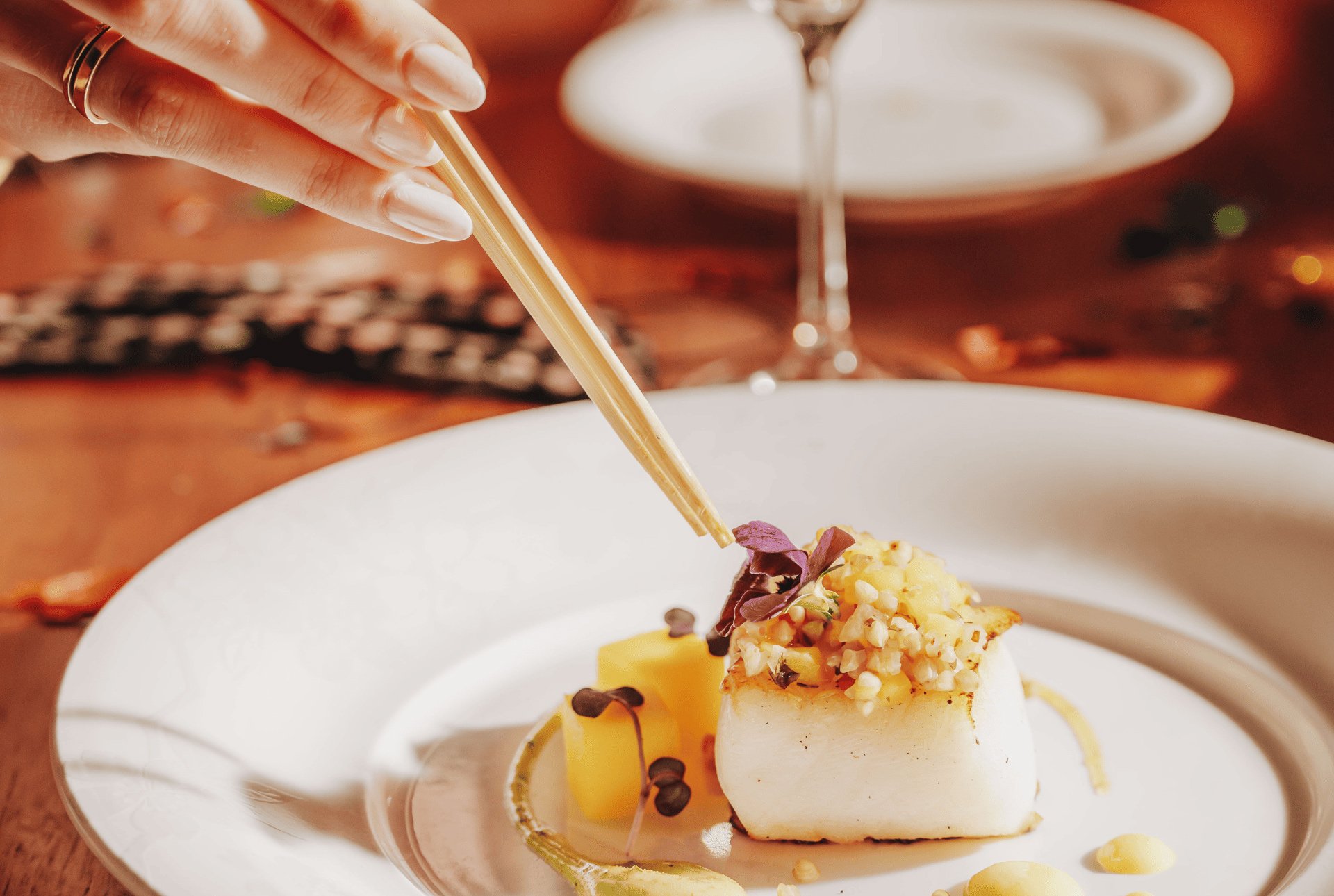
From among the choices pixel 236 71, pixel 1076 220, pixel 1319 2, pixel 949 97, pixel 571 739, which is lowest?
pixel 571 739

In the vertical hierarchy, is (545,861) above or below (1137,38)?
below

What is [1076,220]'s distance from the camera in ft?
7.77

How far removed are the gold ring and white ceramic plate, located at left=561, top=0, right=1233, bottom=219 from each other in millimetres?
1129

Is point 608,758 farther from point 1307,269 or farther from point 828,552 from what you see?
point 1307,269

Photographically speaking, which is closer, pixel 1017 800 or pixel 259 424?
pixel 1017 800

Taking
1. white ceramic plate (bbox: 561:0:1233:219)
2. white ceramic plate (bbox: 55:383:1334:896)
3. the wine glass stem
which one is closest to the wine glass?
the wine glass stem

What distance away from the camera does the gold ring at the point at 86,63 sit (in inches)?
44.1

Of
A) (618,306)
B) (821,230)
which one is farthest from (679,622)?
(618,306)

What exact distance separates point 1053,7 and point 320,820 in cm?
261

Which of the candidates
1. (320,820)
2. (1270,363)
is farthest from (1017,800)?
(1270,363)

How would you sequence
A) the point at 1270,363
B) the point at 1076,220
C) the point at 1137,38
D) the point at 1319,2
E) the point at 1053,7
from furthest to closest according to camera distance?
the point at 1319,2, the point at 1053,7, the point at 1137,38, the point at 1076,220, the point at 1270,363

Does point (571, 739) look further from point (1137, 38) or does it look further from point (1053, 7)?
point (1053, 7)

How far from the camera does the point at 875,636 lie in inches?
42.1

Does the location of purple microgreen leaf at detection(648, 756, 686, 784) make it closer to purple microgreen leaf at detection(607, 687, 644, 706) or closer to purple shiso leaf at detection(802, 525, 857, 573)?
purple microgreen leaf at detection(607, 687, 644, 706)
